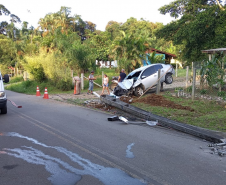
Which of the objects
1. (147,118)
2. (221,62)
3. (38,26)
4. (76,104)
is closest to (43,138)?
(147,118)

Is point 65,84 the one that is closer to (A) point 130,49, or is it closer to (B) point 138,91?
(A) point 130,49

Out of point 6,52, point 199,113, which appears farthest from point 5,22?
point 199,113

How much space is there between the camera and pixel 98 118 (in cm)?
975

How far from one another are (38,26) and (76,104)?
38416 millimetres

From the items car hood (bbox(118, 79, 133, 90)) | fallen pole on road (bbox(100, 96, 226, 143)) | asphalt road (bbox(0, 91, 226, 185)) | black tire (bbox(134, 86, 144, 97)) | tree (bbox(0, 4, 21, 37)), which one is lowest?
asphalt road (bbox(0, 91, 226, 185))

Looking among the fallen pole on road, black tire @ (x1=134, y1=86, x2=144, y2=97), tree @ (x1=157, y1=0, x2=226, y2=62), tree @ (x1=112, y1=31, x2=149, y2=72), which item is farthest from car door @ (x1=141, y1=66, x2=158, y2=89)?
tree @ (x1=112, y1=31, x2=149, y2=72)

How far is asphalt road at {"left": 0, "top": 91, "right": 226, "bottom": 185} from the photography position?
4.29m

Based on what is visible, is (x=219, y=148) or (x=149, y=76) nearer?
(x=219, y=148)

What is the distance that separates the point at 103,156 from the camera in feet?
17.5

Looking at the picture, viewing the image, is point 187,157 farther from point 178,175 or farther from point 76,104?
point 76,104

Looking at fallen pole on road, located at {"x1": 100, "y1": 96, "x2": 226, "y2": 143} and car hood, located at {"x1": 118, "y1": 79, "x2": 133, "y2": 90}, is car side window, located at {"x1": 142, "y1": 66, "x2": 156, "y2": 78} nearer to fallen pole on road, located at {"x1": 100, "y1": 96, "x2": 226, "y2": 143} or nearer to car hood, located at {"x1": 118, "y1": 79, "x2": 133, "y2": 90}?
car hood, located at {"x1": 118, "y1": 79, "x2": 133, "y2": 90}

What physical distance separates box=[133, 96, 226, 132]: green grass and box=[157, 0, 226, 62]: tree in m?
7.82

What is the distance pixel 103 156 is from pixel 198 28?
51.8 ft

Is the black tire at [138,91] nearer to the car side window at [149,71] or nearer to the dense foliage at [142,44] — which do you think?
the car side window at [149,71]
